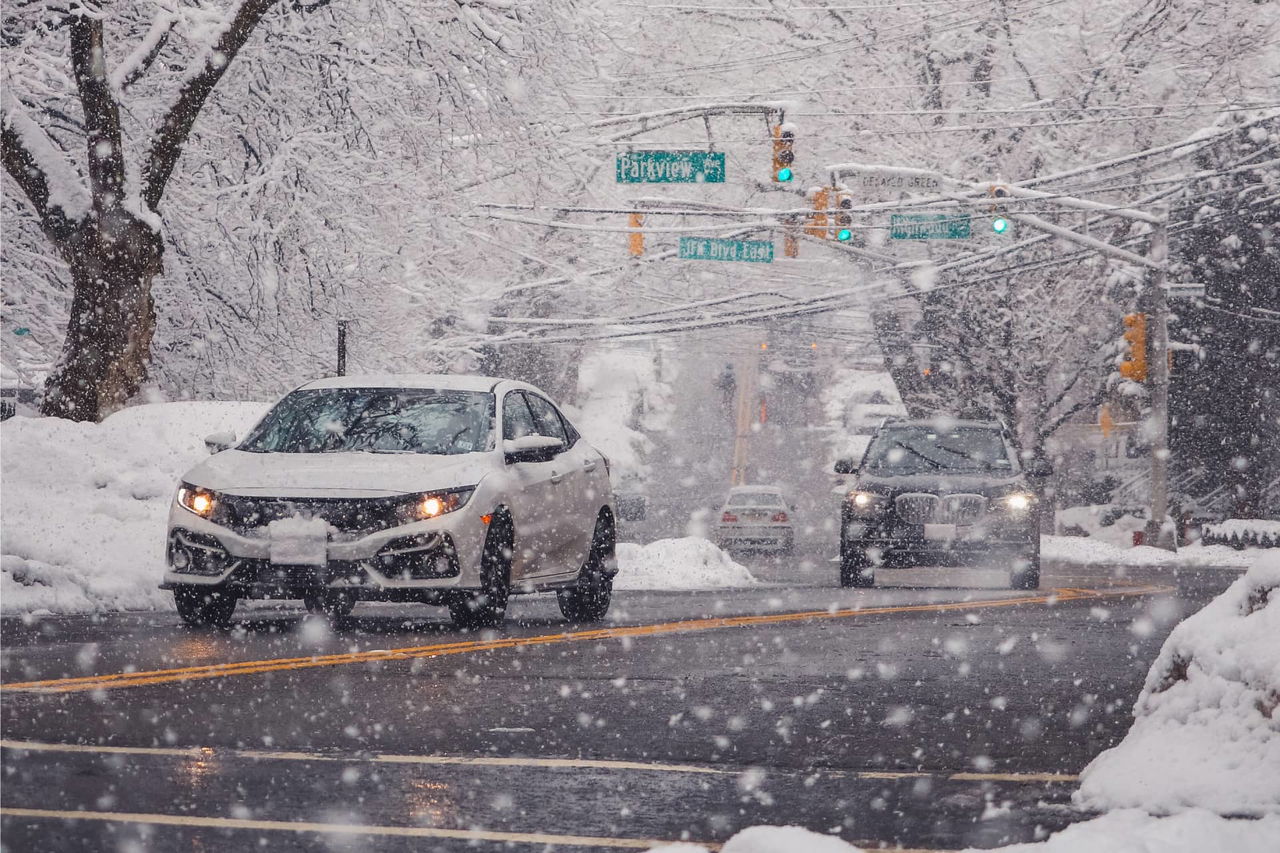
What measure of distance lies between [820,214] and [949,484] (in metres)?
12.0

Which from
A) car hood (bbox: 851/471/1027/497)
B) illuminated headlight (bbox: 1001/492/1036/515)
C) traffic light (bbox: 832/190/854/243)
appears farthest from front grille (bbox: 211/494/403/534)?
traffic light (bbox: 832/190/854/243)

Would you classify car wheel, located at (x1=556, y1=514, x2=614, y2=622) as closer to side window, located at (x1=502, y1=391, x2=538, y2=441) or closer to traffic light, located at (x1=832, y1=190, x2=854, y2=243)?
side window, located at (x1=502, y1=391, x2=538, y2=441)

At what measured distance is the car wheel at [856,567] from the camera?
19.0 meters

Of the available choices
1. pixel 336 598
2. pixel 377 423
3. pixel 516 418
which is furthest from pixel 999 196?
pixel 336 598

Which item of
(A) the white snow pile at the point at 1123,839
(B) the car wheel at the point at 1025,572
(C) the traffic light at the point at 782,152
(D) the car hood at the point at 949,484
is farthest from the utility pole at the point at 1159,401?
(A) the white snow pile at the point at 1123,839

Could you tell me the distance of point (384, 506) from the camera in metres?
11.3

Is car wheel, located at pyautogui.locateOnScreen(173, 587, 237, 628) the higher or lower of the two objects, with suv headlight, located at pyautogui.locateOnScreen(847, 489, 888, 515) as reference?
lower

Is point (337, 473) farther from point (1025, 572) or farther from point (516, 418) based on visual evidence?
point (1025, 572)

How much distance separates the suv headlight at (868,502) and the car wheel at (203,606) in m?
8.62

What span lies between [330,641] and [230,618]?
1.43m

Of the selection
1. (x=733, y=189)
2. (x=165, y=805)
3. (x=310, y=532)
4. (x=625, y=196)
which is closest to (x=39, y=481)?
(x=310, y=532)

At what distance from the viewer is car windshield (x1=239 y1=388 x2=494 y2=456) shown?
12.3 meters

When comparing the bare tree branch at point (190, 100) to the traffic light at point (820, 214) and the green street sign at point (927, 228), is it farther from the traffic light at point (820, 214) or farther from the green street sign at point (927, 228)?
the green street sign at point (927, 228)

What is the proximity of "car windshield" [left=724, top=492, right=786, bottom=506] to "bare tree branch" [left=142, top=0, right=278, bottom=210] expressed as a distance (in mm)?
A: 18934
